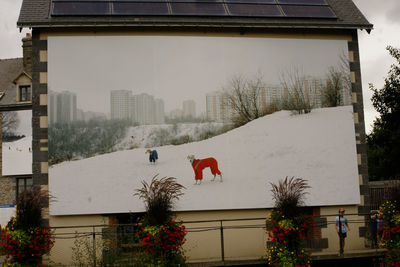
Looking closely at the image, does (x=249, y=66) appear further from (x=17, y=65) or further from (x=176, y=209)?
(x=17, y=65)

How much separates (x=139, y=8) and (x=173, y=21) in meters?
1.18

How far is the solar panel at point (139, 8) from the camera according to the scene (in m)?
14.0

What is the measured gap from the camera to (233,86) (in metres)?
14.0

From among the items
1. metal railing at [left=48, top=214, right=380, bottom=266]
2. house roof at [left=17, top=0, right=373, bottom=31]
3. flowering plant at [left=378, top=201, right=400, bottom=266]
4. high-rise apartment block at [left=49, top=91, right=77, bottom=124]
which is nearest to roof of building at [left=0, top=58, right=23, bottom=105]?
house roof at [left=17, top=0, right=373, bottom=31]

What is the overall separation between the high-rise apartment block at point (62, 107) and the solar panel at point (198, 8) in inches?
153

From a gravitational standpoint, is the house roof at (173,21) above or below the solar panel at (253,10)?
below

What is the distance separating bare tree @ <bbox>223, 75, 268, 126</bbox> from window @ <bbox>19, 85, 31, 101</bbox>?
1468cm

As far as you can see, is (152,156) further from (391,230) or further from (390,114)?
(390,114)

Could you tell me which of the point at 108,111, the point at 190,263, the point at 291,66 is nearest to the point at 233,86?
the point at 291,66

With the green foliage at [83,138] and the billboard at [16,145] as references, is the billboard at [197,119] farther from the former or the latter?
the billboard at [16,145]

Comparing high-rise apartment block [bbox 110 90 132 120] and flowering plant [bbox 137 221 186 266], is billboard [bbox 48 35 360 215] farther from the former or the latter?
flowering plant [bbox 137 221 186 266]

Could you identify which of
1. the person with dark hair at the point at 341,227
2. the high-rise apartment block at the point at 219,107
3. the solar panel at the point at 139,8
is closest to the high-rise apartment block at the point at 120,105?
the high-rise apartment block at the point at 219,107

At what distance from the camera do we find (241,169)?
13836 millimetres

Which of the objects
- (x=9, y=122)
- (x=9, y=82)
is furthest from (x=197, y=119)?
(x=9, y=82)
